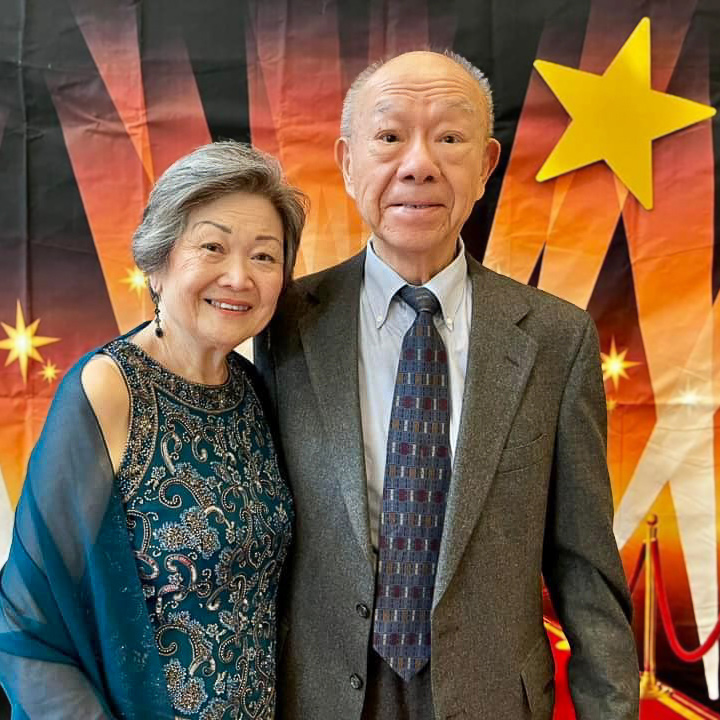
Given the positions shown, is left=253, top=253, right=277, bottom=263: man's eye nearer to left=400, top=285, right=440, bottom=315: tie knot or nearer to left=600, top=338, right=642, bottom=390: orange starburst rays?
left=400, top=285, right=440, bottom=315: tie knot

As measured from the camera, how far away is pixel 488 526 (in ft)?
3.55

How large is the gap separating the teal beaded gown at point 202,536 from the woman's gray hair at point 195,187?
151mm

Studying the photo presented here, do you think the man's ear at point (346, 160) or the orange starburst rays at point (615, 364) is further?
the orange starburst rays at point (615, 364)

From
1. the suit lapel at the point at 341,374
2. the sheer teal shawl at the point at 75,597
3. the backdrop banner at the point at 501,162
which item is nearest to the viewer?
the sheer teal shawl at the point at 75,597

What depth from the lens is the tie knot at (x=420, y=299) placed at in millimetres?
1153

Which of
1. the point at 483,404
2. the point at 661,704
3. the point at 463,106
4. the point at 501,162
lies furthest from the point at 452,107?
the point at 661,704

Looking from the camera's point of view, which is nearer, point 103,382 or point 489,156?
point 103,382

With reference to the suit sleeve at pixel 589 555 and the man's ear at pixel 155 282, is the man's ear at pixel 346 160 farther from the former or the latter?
the suit sleeve at pixel 589 555

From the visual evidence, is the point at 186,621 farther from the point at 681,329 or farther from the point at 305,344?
the point at 681,329

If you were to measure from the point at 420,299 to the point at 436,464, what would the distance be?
26 cm

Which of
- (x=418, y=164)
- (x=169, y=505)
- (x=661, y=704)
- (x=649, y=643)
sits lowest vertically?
(x=661, y=704)

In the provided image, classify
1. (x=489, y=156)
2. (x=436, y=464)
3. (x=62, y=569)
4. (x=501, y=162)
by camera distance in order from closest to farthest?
(x=62, y=569) < (x=436, y=464) < (x=489, y=156) < (x=501, y=162)

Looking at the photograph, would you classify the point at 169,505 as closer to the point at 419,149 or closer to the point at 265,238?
the point at 265,238

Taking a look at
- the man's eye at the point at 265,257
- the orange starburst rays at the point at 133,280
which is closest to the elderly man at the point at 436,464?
the man's eye at the point at 265,257
